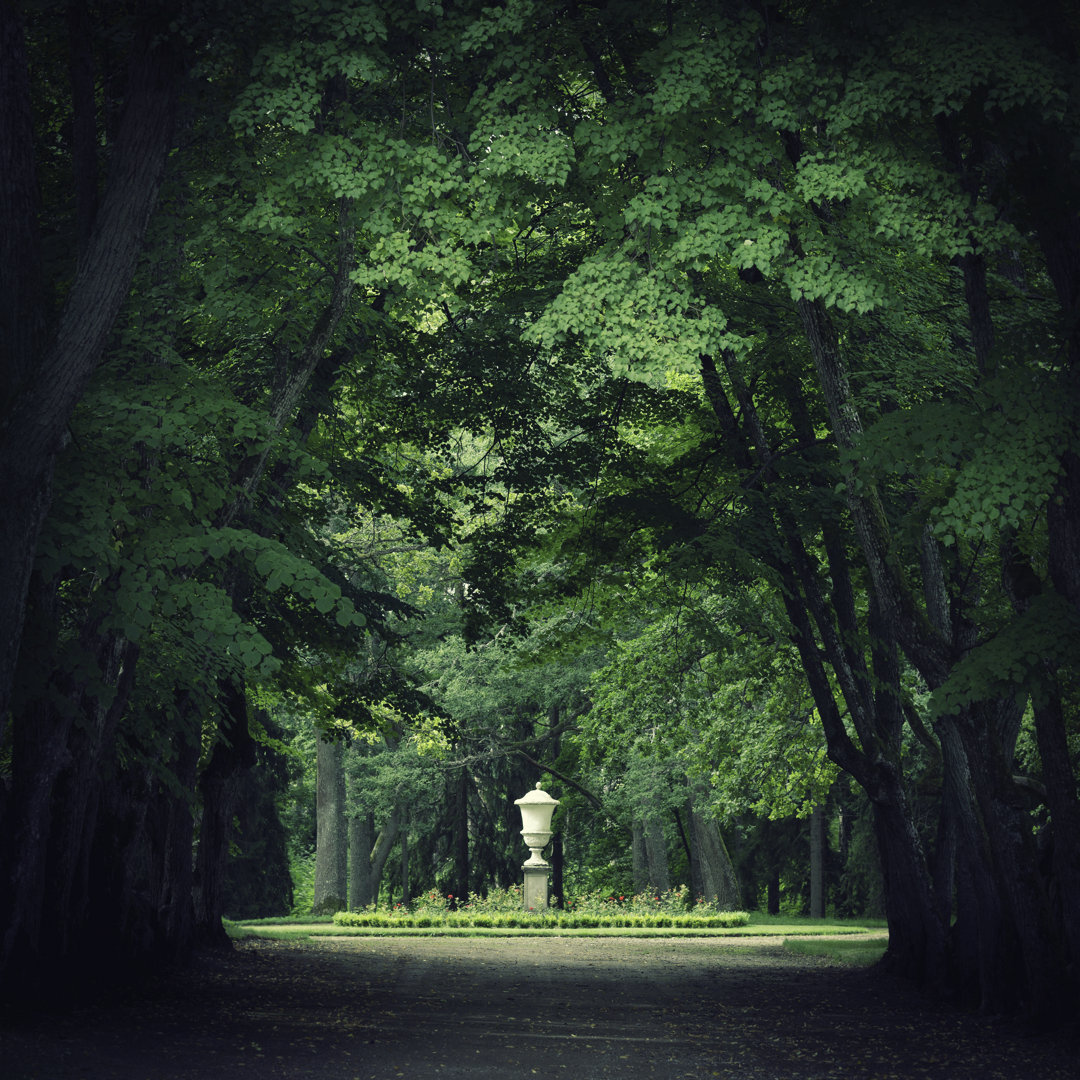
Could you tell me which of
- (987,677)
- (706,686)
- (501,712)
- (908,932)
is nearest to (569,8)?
(987,677)

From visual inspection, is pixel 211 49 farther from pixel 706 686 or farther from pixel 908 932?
pixel 706 686

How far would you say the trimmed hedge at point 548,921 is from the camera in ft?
88.4

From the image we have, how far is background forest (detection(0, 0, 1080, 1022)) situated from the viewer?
338 inches

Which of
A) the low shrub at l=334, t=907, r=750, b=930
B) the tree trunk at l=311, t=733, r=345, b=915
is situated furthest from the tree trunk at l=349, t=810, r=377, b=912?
the low shrub at l=334, t=907, r=750, b=930

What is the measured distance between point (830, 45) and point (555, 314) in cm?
275

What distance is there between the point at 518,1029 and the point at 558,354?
8544 mm

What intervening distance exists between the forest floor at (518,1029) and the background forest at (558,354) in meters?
0.91

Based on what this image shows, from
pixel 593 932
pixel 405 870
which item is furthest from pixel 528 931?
pixel 405 870

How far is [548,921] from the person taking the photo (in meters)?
27.0

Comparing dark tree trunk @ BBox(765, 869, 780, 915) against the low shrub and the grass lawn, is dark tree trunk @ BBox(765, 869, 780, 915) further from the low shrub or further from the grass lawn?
the low shrub

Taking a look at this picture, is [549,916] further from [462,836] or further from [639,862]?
[462,836]

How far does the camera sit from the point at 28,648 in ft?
30.2

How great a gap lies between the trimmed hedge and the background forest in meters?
11.5

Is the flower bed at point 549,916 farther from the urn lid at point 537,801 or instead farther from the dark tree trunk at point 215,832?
the dark tree trunk at point 215,832
